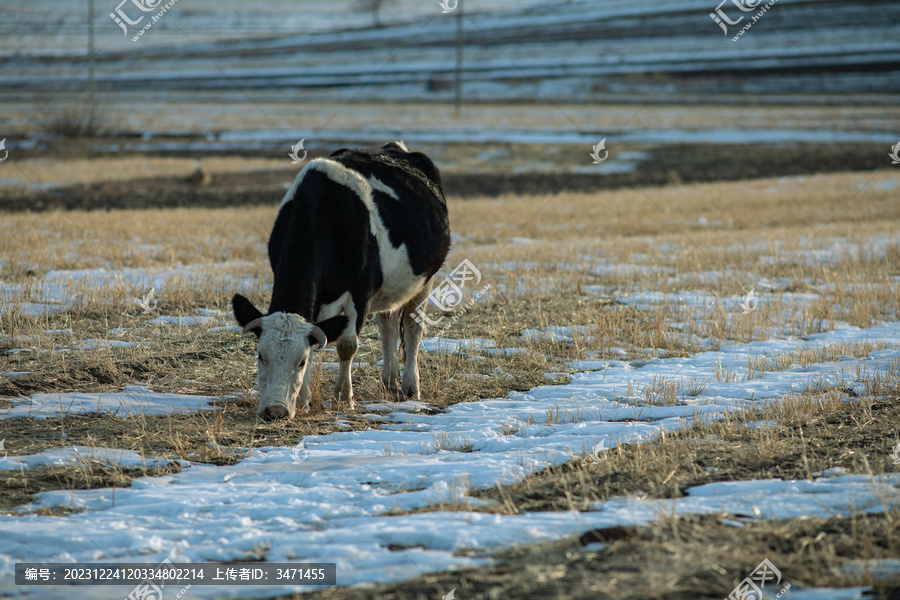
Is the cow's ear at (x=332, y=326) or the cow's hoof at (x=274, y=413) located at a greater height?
the cow's ear at (x=332, y=326)

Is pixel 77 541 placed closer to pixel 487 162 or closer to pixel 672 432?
pixel 672 432

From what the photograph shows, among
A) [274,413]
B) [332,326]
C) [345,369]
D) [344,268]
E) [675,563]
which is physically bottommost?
[675,563]

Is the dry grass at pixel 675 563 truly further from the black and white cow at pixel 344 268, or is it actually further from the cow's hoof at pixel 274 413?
the black and white cow at pixel 344 268

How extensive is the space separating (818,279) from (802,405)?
7.07m

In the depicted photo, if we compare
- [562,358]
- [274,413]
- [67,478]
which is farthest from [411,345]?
[67,478]

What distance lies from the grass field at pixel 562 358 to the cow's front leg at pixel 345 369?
32cm

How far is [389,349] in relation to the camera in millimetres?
7977

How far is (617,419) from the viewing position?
658 centimetres

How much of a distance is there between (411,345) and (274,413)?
2.28 meters

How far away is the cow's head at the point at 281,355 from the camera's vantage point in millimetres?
5824

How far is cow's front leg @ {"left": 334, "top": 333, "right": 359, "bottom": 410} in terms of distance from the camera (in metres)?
6.59

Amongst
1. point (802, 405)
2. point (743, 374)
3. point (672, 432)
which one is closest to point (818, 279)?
point (743, 374)

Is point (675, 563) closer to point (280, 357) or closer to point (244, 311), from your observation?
point (280, 357)

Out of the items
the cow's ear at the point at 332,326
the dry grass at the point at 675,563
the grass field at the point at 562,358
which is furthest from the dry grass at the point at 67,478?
the dry grass at the point at 675,563
